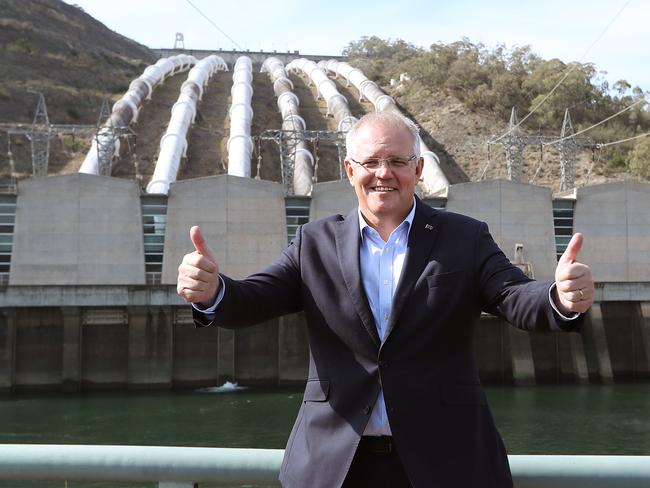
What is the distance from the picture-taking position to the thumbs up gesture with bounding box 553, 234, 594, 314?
2520 millimetres

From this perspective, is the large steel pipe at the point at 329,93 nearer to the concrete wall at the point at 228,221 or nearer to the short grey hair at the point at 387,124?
the concrete wall at the point at 228,221

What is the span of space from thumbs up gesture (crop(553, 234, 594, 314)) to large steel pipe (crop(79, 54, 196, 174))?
4580 cm

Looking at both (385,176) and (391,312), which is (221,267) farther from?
(391,312)

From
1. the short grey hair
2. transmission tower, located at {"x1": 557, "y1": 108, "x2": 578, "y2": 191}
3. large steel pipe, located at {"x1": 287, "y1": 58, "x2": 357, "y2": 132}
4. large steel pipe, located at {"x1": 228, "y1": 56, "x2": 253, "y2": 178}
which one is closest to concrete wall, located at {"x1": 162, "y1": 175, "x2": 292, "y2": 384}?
large steel pipe, located at {"x1": 228, "y1": 56, "x2": 253, "y2": 178}

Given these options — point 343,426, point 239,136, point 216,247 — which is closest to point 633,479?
point 343,426

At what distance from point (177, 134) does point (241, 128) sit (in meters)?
4.42

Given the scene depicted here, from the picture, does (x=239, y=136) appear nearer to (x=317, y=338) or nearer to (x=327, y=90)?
(x=327, y=90)

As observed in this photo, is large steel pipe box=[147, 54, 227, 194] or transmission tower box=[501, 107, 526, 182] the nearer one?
large steel pipe box=[147, 54, 227, 194]

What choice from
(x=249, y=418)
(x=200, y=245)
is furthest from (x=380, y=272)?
(x=249, y=418)

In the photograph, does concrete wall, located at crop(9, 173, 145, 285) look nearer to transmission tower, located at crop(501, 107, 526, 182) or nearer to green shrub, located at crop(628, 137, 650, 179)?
transmission tower, located at crop(501, 107, 526, 182)

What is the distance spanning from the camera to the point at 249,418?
23.1m

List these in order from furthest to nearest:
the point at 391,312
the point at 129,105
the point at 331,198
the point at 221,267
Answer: the point at 129,105
the point at 331,198
the point at 221,267
the point at 391,312

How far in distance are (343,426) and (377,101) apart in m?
65.2

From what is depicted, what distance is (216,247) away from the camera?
33594 millimetres
